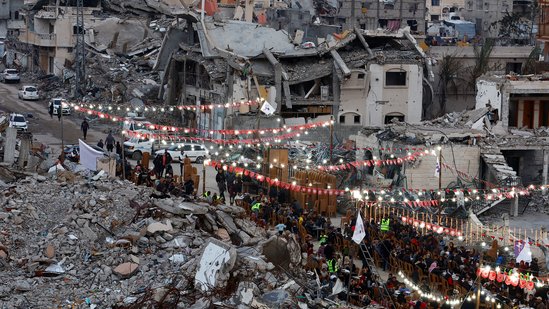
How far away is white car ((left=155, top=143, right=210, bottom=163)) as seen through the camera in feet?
144

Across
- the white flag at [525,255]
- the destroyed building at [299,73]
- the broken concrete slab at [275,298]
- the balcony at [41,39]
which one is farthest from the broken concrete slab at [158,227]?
the balcony at [41,39]

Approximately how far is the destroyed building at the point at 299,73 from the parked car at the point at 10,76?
54.2 feet

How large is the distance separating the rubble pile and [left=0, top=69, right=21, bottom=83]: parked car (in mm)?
39204

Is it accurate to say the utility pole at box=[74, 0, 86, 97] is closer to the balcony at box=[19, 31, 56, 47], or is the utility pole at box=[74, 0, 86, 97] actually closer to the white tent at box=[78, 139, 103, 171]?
the balcony at box=[19, 31, 56, 47]

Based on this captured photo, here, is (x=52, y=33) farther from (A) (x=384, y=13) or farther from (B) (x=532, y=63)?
(B) (x=532, y=63)

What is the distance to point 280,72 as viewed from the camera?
163 feet

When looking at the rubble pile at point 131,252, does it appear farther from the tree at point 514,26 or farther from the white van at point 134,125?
the tree at point 514,26

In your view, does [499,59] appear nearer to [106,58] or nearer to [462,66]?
[462,66]

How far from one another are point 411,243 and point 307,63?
21.7m

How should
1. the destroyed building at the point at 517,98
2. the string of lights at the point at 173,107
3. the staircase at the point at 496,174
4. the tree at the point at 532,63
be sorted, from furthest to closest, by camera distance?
the tree at the point at 532,63
the string of lights at the point at 173,107
the destroyed building at the point at 517,98
the staircase at the point at 496,174

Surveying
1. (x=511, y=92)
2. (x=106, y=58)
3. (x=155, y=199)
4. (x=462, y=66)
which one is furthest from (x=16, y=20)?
(x=155, y=199)

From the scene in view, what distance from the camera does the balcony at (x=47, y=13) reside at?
2689 inches

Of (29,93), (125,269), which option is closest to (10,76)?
(29,93)

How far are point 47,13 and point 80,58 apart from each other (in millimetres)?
7129
